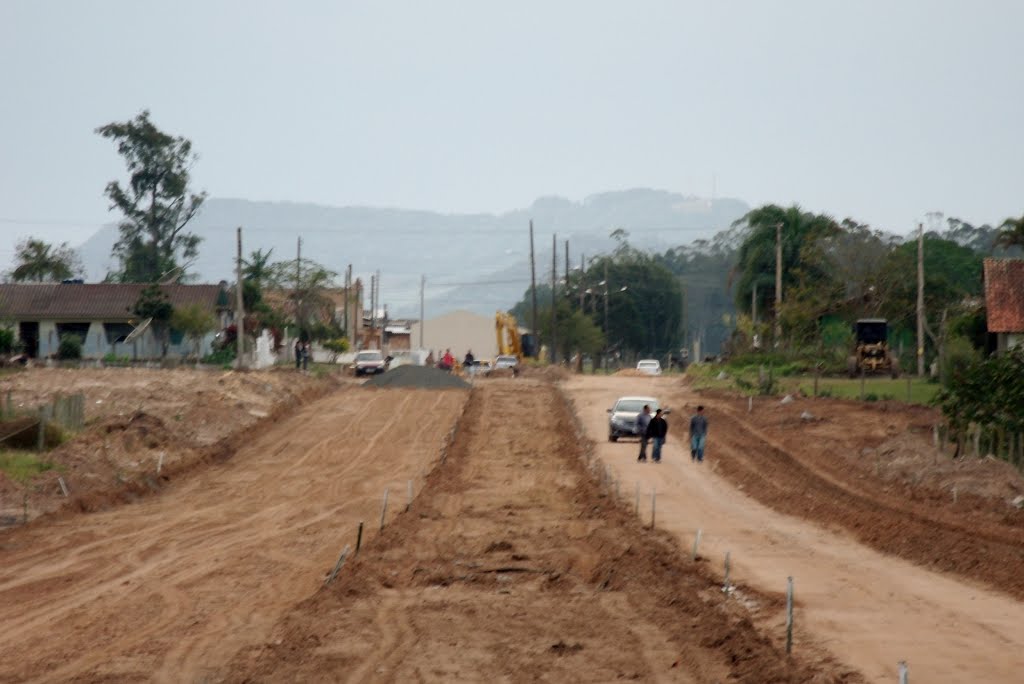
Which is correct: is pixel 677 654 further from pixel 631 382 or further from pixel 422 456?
pixel 631 382

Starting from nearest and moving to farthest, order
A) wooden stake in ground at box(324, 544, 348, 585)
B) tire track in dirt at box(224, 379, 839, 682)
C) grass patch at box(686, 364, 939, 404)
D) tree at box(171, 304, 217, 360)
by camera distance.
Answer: tire track in dirt at box(224, 379, 839, 682), wooden stake in ground at box(324, 544, 348, 585), grass patch at box(686, 364, 939, 404), tree at box(171, 304, 217, 360)

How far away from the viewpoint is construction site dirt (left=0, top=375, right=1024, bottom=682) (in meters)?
15.3

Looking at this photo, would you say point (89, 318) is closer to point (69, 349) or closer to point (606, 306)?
point (69, 349)

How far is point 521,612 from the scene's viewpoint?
1820cm

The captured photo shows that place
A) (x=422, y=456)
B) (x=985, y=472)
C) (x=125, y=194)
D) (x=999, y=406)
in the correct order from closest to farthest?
(x=985, y=472)
(x=999, y=406)
(x=422, y=456)
(x=125, y=194)

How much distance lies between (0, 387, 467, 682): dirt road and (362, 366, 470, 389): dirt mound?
16170 millimetres

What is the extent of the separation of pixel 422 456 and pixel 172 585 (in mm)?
19144

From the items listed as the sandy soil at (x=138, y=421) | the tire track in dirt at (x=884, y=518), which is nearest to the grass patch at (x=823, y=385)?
the tire track in dirt at (x=884, y=518)

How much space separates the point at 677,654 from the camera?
50.4ft

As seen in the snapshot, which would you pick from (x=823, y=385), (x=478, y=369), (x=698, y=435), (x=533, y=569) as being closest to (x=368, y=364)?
(x=478, y=369)

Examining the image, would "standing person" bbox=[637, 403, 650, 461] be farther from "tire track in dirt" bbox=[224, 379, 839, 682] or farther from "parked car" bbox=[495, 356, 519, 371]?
"parked car" bbox=[495, 356, 519, 371]

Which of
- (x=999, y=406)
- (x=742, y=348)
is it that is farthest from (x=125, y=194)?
(x=999, y=406)

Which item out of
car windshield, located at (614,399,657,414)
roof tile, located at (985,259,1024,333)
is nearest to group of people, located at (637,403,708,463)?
car windshield, located at (614,399,657,414)

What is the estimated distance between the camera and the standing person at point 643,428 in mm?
37375
